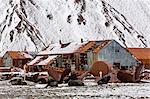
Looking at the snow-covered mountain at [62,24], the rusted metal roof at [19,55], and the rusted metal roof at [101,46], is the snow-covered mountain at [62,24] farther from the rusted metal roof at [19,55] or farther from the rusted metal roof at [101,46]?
the rusted metal roof at [101,46]

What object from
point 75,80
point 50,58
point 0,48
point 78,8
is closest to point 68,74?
point 75,80

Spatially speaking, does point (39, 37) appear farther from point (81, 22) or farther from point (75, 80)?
point (75, 80)

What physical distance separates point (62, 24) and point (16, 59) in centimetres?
5148

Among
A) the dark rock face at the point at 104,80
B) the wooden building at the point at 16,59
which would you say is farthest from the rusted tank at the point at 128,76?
the wooden building at the point at 16,59

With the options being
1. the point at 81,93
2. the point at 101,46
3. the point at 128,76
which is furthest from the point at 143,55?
the point at 81,93

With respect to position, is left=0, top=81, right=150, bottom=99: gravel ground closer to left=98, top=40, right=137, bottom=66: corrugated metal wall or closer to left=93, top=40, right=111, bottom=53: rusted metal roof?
left=93, top=40, right=111, bottom=53: rusted metal roof

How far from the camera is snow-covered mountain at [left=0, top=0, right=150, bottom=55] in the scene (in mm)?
166375

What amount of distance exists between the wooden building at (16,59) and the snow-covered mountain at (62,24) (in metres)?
23.9

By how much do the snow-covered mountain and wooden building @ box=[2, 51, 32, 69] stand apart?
78.5ft

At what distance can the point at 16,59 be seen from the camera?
13100 cm

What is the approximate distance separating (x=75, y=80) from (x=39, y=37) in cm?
11505

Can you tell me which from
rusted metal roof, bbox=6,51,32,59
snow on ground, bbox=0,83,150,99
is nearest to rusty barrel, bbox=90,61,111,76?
snow on ground, bbox=0,83,150,99

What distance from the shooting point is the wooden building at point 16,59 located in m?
130

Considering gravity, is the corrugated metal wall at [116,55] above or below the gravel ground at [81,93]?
above
